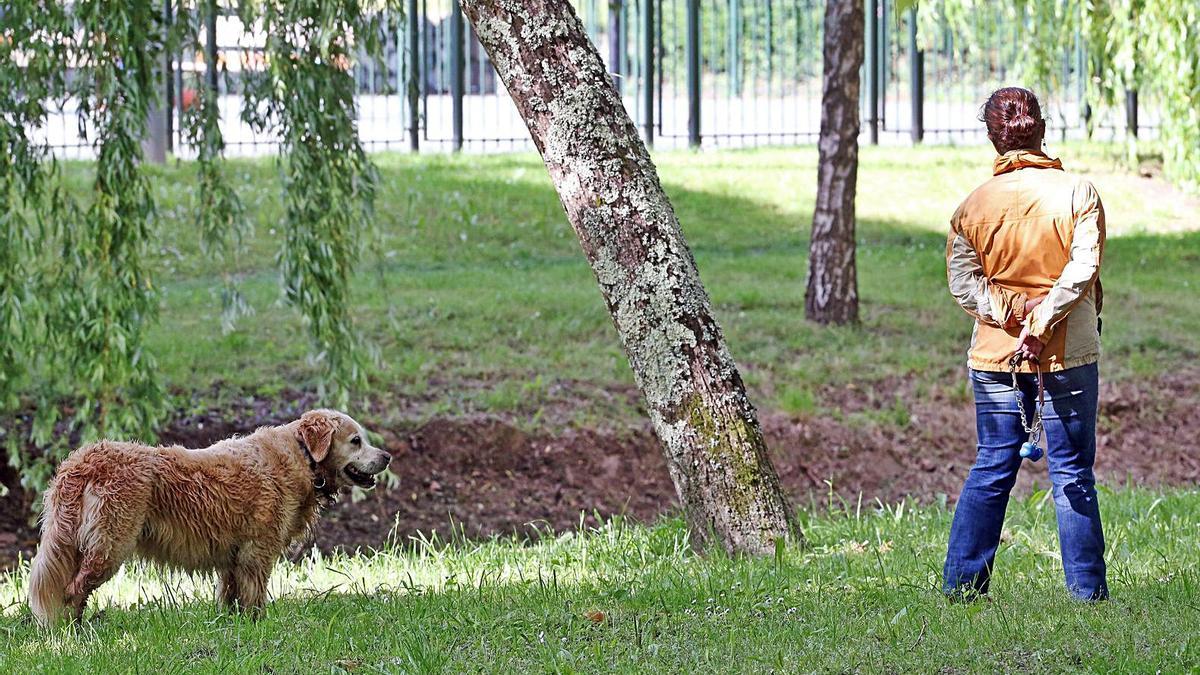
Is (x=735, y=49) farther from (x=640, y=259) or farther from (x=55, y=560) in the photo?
(x=55, y=560)

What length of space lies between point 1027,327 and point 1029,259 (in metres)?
0.26

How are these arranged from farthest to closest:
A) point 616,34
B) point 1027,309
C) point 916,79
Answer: point 916,79
point 616,34
point 1027,309

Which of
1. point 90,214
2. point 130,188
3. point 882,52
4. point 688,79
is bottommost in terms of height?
point 90,214

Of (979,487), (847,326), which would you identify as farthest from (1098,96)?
(979,487)

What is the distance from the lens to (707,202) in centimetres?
1545

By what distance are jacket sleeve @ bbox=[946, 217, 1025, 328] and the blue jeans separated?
0.64ft

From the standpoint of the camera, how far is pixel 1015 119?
4.52 m

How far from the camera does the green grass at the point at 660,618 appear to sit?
13.0ft

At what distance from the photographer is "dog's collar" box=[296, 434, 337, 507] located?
484cm

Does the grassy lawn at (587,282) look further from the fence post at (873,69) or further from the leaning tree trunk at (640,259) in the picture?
the leaning tree trunk at (640,259)

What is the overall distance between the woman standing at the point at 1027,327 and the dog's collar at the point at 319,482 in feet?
7.33

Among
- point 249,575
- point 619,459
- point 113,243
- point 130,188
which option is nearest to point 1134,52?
point 619,459

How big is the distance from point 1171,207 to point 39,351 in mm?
12724

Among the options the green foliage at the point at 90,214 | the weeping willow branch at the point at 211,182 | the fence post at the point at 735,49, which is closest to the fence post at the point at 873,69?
the fence post at the point at 735,49
